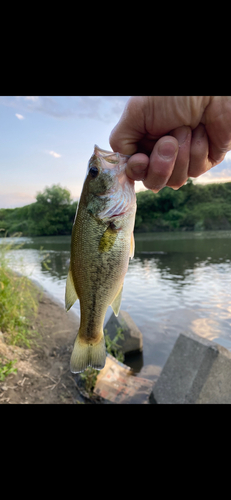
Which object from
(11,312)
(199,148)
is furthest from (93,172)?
(11,312)

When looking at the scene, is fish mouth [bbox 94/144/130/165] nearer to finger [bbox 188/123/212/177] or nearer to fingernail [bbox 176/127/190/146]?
fingernail [bbox 176/127/190/146]

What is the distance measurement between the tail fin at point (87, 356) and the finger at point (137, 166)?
1147 millimetres

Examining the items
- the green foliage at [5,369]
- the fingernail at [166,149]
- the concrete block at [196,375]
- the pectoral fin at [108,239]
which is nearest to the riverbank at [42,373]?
the green foliage at [5,369]

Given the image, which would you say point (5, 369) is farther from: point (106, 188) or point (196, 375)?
point (106, 188)

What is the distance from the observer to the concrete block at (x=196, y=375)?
403 centimetres

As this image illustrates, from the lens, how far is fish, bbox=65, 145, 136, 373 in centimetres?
189

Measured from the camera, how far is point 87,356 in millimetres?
1935

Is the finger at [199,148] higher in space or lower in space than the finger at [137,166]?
higher

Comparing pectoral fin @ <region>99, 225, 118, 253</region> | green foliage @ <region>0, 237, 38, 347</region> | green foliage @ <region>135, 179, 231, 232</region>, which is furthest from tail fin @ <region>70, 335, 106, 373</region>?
green foliage @ <region>135, 179, 231, 232</region>

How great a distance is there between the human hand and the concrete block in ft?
9.04

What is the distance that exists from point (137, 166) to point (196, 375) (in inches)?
130

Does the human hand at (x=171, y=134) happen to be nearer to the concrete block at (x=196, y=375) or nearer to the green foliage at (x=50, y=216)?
the concrete block at (x=196, y=375)

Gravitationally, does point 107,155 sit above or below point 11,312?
above
